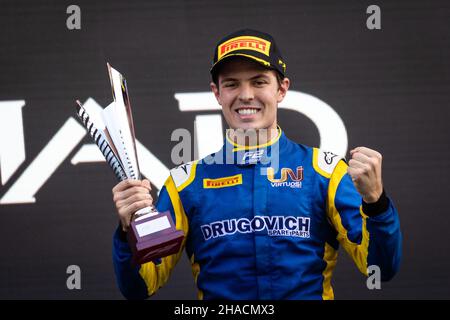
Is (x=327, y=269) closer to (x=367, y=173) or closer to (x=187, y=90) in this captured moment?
(x=367, y=173)

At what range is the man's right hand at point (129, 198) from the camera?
1.52 meters

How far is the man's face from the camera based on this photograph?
172 centimetres

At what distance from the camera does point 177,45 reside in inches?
98.0

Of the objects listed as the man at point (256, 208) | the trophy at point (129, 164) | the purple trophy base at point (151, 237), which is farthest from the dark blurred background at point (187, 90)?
the purple trophy base at point (151, 237)

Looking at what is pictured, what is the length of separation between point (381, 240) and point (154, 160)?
114 centimetres

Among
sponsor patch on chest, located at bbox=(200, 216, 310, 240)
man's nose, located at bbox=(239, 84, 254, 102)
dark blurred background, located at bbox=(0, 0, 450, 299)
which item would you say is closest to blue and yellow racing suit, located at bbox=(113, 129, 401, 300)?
sponsor patch on chest, located at bbox=(200, 216, 310, 240)

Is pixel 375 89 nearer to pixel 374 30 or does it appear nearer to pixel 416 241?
pixel 374 30

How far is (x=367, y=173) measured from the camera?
1.45 meters

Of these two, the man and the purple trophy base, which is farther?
the man

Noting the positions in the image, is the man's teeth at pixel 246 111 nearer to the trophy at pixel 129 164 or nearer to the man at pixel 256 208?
the man at pixel 256 208

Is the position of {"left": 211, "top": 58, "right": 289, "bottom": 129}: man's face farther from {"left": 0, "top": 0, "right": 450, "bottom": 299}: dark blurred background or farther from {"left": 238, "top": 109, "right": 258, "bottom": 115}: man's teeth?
{"left": 0, "top": 0, "right": 450, "bottom": 299}: dark blurred background

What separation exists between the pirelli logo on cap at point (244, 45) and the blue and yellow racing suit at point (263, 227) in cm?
22

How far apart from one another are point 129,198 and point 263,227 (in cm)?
34
